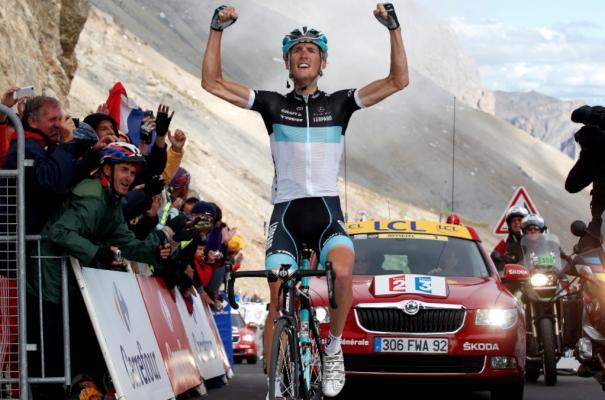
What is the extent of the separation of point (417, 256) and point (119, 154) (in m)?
4.06

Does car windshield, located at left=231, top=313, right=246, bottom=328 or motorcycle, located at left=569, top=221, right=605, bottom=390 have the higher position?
motorcycle, located at left=569, top=221, right=605, bottom=390

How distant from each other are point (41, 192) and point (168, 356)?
2.75m

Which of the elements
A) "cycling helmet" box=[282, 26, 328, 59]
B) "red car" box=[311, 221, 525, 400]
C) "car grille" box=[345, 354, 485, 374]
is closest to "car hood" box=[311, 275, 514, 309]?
"red car" box=[311, 221, 525, 400]

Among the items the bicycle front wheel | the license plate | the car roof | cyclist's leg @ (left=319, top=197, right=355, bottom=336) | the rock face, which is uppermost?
the rock face

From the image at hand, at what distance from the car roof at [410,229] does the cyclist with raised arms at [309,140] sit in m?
4.20

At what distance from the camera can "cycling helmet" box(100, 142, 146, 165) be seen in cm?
888

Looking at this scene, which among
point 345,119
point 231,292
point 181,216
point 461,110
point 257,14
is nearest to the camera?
point 231,292


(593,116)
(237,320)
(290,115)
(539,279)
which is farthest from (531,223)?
(237,320)

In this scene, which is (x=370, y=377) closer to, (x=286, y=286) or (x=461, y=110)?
(x=286, y=286)

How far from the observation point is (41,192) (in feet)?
28.3

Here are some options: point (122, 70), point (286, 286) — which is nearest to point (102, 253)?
point (286, 286)

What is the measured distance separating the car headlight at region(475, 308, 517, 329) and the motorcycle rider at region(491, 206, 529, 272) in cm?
484

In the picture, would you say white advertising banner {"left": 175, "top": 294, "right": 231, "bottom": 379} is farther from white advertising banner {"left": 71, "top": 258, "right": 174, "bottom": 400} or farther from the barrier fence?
the barrier fence

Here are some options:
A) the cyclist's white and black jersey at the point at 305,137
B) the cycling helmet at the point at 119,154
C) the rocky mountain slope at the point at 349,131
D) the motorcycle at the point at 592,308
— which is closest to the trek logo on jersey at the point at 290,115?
the cyclist's white and black jersey at the point at 305,137
